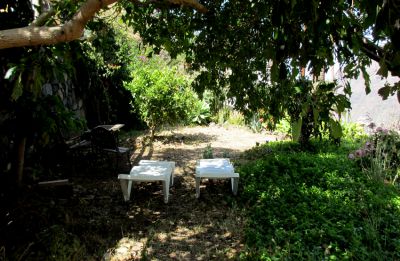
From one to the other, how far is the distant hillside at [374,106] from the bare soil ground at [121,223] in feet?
12.3

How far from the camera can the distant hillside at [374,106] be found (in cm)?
744

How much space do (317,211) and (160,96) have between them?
5.68 metres

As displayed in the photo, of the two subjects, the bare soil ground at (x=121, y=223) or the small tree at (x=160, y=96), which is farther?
the small tree at (x=160, y=96)

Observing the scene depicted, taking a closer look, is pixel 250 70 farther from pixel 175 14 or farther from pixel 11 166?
pixel 11 166

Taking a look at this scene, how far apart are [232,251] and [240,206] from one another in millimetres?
→ 1259

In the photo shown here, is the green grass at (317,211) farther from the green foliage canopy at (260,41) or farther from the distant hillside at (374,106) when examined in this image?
the distant hillside at (374,106)

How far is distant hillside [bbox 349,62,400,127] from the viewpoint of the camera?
7443mm

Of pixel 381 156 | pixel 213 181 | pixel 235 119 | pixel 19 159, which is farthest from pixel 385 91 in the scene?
pixel 235 119

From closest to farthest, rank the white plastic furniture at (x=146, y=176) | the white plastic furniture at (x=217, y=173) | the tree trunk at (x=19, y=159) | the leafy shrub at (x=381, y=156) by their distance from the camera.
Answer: the tree trunk at (x=19, y=159), the white plastic furniture at (x=146, y=176), the white plastic furniture at (x=217, y=173), the leafy shrub at (x=381, y=156)

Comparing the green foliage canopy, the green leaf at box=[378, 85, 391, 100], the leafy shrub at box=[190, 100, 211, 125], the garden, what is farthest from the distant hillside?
the green leaf at box=[378, 85, 391, 100]

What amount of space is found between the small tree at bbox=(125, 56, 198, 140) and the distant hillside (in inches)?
162

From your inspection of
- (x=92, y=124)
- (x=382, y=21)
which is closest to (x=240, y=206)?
(x=382, y=21)

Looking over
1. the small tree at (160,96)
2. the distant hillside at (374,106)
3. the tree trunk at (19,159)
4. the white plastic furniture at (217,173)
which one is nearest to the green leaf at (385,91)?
the tree trunk at (19,159)

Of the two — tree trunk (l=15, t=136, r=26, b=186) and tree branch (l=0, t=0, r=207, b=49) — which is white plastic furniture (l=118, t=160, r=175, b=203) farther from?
tree branch (l=0, t=0, r=207, b=49)
